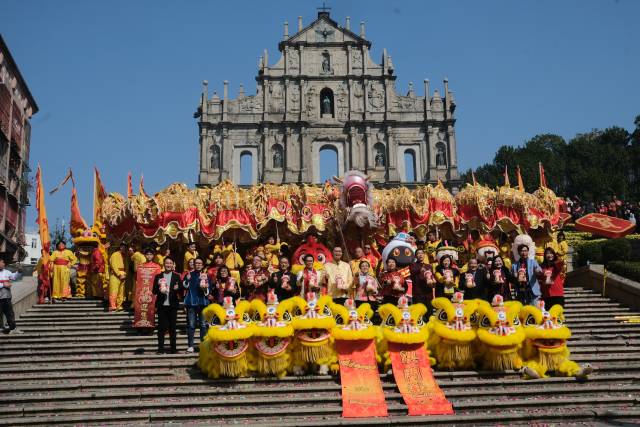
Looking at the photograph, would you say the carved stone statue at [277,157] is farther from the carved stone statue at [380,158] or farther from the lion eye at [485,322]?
the lion eye at [485,322]

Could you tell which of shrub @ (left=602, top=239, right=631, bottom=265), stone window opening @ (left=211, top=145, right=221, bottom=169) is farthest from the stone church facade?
shrub @ (left=602, top=239, right=631, bottom=265)

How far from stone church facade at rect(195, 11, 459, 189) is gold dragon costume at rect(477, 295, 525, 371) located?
36.5 m

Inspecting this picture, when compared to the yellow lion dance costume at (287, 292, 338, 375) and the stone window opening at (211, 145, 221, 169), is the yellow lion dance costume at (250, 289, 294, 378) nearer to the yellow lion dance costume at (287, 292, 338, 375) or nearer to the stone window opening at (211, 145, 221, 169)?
the yellow lion dance costume at (287, 292, 338, 375)

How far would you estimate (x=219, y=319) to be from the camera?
8.63 metres

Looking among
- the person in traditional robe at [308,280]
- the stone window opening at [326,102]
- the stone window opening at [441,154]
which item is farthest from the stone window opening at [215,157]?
the person in traditional robe at [308,280]

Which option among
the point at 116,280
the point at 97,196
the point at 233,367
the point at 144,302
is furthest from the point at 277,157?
the point at 233,367

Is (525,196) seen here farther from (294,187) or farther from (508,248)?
(294,187)

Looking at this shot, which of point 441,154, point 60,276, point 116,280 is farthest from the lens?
point 441,154

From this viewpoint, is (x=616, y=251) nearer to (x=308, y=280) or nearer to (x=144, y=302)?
(x=308, y=280)

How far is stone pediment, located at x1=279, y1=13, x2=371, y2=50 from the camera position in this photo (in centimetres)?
4847

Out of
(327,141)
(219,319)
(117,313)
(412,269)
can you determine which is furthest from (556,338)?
(327,141)

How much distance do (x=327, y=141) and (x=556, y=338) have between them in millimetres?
39284

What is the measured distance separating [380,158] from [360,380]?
39.0 metres

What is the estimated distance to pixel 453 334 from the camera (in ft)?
28.7
